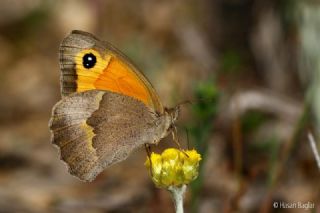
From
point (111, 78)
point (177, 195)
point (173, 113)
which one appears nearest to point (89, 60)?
point (111, 78)

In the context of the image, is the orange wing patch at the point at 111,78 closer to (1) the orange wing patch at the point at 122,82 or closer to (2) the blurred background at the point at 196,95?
(1) the orange wing patch at the point at 122,82

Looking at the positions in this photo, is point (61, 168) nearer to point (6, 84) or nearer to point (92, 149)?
point (6, 84)

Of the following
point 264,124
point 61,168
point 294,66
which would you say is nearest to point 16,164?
point 61,168

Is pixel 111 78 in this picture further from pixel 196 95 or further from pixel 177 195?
pixel 177 195

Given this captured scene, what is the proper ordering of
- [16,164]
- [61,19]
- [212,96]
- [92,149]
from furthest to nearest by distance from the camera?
[61,19] → [16,164] → [212,96] → [92,149]

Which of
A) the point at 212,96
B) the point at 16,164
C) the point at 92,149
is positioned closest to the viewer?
the point at 92,149

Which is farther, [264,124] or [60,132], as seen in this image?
[264,124]

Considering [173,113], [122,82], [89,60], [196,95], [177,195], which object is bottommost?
[177,195]
